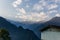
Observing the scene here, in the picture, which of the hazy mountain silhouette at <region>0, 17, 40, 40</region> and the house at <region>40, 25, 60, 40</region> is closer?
the house at <region>40, 25, 60, 40</region>

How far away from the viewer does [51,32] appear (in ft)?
32.4

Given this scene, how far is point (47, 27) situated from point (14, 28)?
14.0 ft

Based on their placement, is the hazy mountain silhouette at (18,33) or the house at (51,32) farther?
the hazy mountain silhouette at (18,33)

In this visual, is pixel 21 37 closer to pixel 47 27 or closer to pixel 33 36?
pixel 33 36

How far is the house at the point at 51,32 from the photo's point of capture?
9.77 metres

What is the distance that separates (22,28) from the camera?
13.2 m

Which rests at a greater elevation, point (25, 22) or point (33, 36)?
point (25, 22)

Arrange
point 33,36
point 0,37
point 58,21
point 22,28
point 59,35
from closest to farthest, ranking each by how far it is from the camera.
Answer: point 59,35, point 0,37, point 58,21, point 33,36, point 22,28

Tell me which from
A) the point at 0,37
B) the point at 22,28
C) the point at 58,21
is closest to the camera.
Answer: the point at 0,37

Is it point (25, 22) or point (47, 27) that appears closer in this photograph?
point (47, 27)

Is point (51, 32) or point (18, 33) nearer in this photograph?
point (51, 32)

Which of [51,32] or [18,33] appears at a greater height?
[18,33]

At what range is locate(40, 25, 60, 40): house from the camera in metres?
9.77

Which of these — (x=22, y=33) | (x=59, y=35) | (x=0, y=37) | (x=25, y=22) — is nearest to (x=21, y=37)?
(x=22, y=33)
